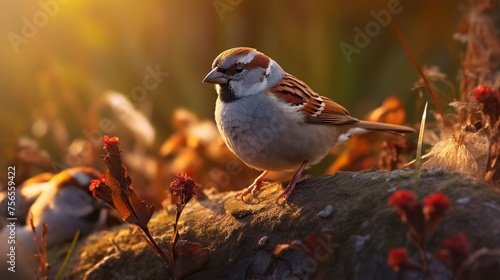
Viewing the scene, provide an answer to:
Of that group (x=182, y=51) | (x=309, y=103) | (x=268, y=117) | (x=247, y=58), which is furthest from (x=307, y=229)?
(x=182, y=51)

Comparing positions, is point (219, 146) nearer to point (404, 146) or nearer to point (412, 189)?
point (404, 146)

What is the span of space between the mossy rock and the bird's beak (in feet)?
1.64

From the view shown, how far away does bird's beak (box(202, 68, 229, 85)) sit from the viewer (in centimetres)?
298

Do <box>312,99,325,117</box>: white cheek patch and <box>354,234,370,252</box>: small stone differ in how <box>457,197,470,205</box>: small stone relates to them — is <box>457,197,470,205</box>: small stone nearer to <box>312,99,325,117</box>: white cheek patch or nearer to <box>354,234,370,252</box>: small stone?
<box>354,234,370,252</box>: small stone

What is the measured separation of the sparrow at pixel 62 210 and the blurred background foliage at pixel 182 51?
1004 mm

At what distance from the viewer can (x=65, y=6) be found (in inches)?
201

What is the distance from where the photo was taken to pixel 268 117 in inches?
111

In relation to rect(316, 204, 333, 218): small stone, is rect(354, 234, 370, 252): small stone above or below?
below

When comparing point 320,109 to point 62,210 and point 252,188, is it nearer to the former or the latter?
point 252,188

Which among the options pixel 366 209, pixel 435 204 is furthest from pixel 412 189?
pixel 435 204

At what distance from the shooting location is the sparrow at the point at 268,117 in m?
2.81

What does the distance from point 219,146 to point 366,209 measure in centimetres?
189

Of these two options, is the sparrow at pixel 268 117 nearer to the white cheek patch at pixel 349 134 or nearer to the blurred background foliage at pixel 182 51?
the white cheek patch at pixel 349 134

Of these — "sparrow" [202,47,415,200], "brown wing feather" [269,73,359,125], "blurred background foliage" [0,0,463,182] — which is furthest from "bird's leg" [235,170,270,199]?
"blurred background foliage" [0,0,463,182]
